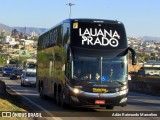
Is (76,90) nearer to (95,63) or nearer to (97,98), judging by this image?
(97,98)

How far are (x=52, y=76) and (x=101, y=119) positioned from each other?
21.8ft

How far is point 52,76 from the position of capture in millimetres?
21844

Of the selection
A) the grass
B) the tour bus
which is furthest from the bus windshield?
the grass

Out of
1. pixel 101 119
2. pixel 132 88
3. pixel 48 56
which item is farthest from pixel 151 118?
pixel 132 88

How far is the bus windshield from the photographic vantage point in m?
17.6

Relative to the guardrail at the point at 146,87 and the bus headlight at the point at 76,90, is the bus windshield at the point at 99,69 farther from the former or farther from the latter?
the guardrail at the point at 146,87

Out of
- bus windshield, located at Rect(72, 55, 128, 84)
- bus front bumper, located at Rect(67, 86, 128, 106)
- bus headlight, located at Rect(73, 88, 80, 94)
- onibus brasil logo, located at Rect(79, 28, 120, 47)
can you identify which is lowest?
bus front bumper, located at Rect(67, 86, 128, 106)

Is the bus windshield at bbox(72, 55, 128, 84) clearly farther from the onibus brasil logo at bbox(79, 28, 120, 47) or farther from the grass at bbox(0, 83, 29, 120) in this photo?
the grass at bbox(0, 83, 29, 120)

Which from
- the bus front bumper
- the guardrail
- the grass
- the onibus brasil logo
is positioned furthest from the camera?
the guardrail

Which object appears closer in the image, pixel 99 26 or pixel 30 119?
pixel 30 119

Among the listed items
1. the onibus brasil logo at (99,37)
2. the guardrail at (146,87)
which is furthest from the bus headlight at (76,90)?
the guardrail at (146,87)

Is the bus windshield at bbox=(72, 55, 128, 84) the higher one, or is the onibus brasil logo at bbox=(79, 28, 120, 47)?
the onibus brasil logo at bbox=(79, 28, 120, 47)

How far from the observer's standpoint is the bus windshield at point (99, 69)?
1756cm

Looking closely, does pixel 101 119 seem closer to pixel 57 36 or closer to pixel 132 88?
pixel 57 36
